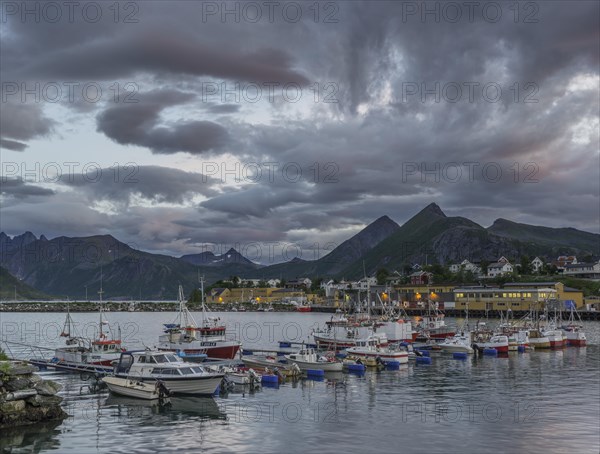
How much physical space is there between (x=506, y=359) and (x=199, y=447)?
199 feet

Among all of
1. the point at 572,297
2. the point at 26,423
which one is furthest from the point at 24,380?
the point at 572,297

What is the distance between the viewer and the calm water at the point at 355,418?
126ft

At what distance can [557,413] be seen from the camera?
47906 millimetres

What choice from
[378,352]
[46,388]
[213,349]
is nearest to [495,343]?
[378,352]

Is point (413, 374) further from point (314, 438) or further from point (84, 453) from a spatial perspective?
point (84, 453)

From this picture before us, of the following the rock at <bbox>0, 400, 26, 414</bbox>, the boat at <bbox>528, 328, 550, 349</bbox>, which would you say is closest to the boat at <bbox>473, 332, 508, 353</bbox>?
the boat at <bbox>528, 328, 550, 349</bbox>

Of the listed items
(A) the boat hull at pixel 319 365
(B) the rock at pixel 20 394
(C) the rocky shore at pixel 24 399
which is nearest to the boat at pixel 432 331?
(A) the boat hull at pixel 319 365

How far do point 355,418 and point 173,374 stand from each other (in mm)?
17450

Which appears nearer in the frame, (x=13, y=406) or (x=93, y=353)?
(x=13, y=406)

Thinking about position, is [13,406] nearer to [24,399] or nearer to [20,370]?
[24,399]

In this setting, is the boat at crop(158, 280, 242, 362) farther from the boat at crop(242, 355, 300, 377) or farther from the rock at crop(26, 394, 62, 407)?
the rock at crop(26, 394, 62, 407)

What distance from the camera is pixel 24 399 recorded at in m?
42.6

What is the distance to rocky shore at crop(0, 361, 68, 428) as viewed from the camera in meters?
41.2

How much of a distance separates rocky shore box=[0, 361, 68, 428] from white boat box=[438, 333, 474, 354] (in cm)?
6241
